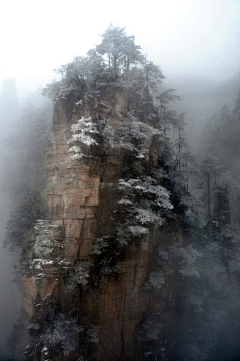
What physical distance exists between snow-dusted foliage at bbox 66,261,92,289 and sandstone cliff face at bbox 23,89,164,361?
0.17 feet

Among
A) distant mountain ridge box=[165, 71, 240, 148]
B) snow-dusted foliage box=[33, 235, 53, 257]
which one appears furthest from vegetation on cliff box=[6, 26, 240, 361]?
distant mountain ridge box=[165, 71, 240, 148]

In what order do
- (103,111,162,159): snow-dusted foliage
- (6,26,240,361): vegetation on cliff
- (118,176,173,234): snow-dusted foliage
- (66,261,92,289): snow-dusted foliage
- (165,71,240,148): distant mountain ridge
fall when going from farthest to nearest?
1. (165,71,240,148): distant mountain ridge
2. (103,111,162,159): snow-dusted foliage
3. (118,176,173,234): snow-dusted foliage
4. (6,26,240,361): vegetation on cliff
5. (66,261,92,289): snow-dusted foliage

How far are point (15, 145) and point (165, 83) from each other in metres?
27.1

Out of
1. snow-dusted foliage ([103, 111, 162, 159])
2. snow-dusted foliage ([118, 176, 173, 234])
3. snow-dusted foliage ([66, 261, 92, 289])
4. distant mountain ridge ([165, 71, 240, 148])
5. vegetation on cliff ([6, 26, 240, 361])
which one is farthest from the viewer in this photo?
distant mountain ridge ([165, 71, 240, 148])

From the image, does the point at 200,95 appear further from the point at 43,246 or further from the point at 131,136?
the point at 43,246

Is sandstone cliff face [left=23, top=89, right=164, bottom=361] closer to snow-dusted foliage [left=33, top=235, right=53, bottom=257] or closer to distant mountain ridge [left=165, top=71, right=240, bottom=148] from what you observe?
snow-dusted foliage [left=33, top=235, right=53, bottom=257]

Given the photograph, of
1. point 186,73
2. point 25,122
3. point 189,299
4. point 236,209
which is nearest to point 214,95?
point 186,73

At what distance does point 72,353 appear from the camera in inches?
445

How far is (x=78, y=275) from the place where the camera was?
11461 millimetres

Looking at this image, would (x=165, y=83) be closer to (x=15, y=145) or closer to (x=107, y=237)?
(x=15, y=145)

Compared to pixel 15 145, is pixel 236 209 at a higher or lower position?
lower

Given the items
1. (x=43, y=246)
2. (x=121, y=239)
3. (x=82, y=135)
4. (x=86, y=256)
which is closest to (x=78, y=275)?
(x=86, y=256)

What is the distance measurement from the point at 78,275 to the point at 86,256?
1.05 meters

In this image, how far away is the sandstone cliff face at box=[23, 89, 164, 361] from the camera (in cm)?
1141
